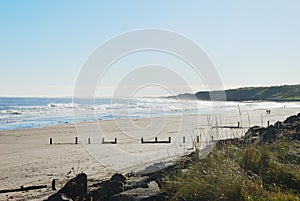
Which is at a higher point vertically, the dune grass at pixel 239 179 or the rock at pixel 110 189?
the dune grass at pixel 239 179

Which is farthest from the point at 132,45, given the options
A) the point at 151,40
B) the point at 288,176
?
the point at 288,176

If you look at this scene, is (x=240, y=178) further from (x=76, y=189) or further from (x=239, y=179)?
(x=76, y=189)

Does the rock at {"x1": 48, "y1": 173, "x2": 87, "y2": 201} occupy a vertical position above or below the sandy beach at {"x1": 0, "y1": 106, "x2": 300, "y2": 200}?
above

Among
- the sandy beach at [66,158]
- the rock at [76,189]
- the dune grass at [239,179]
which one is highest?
the dune grass at [239,179]

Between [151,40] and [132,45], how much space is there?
0.66 meters

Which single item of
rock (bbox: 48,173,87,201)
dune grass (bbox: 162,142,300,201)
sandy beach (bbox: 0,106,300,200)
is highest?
dune grass (bbox: 162,142,300,201)

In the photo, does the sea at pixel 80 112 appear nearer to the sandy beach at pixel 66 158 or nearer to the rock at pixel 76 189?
the sandy beach at pixel 66 158

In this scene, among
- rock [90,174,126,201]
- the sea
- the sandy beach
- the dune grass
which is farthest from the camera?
the sea

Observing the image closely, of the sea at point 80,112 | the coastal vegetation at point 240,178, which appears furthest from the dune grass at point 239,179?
the sea at point 80,112

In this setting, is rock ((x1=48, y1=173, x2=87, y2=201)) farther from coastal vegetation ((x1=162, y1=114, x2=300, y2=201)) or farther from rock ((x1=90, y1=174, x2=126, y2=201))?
coastal vegetation ((x1=162, y1=114, x2=300, y2=201))

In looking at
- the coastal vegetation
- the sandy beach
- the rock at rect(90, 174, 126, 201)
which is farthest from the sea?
the coastal vegetation

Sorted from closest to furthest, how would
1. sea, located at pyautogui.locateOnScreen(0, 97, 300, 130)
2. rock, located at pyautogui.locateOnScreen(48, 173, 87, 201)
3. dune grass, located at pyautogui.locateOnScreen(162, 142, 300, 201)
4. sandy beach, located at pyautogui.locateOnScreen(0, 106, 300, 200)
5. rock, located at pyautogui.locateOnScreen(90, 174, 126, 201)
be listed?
dune grass, located at pyautogui.locateOnScreen(162, 142, 300, 201) < rock, located at pyautogui.locateOnScreen(90, 174, 126, 201) < rock, located at pyautogui.locateOnScreen(48, 173, 87, 201) < sandy beach, located at pyautogui.locateOnScreen(0, 106, 300, 200) < sea, located at pyautogui.locateOnScreen(0, 97, 300, 130)

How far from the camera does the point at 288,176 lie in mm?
5977

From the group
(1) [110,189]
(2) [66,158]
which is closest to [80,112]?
(2) [66,158]
